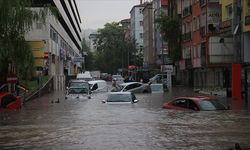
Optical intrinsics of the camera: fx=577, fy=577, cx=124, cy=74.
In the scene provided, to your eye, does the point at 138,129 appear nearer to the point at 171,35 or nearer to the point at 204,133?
the point at 204,133

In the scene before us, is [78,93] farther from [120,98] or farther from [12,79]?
[12,79]

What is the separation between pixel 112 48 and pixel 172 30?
258ft

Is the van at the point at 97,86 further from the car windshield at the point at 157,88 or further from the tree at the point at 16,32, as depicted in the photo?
the tree at the point at 16,32

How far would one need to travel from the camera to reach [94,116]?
30.9 metres

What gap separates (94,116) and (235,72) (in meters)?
15.0

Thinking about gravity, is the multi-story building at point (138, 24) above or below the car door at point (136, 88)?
above

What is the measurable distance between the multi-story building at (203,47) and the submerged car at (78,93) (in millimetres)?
12706

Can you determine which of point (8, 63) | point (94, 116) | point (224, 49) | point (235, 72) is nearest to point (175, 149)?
point (94, 116)

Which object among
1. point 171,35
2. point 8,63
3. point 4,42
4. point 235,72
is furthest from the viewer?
point 171,35

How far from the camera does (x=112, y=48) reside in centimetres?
16000

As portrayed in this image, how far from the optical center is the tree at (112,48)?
153 metres

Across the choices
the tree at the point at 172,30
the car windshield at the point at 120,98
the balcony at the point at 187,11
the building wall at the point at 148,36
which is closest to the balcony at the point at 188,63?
the tree at the point at 172,30

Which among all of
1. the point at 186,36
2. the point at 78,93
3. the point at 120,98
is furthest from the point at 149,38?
the point at 120,98

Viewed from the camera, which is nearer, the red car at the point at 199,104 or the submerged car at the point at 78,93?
the red car at the point at 199,104
